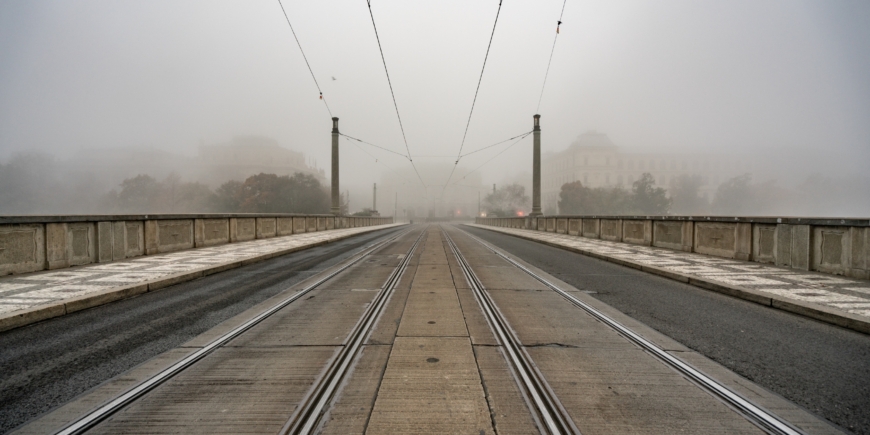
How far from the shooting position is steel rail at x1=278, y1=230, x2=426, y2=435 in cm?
237

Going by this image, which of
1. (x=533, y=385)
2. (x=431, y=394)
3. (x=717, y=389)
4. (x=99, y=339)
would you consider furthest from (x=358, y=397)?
(x=99, y=339)

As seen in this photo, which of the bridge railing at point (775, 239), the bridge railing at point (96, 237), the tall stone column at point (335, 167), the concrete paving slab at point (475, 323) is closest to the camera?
the concrete paving slab at point (475, 323)

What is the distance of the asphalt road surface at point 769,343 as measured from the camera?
110 inches

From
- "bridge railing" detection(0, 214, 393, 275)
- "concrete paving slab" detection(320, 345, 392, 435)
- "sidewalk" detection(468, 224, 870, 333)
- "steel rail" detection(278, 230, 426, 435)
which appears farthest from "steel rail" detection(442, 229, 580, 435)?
"bridge railing" detection(0, 214, 393, 275)

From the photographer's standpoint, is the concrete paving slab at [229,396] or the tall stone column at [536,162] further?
the tall stone column at [536,162]

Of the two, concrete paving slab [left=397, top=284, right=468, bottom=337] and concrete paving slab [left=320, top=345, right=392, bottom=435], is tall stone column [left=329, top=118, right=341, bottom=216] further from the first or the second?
concrete paving slab [left=320, top=345, right=392, bottom=435]

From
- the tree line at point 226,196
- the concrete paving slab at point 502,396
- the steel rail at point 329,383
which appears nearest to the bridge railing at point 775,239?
the concrete paving slab at point 502,396

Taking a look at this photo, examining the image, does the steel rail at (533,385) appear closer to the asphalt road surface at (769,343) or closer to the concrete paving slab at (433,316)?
the concrete paving slab at (433,316)

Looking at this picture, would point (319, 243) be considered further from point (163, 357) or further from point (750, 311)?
point (750, 311)

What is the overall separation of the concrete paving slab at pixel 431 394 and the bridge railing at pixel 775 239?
8.61 metres

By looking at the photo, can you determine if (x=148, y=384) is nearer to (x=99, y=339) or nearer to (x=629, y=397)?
(x=99, y=339)

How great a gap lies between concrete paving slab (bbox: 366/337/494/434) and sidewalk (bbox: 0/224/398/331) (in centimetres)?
502

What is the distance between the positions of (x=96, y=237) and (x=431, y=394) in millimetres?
10836

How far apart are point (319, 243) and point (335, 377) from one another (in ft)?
48.2
